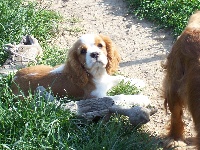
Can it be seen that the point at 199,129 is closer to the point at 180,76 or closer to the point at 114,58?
the point at 180,76

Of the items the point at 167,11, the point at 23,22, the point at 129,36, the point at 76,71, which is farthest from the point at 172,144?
the point at 23,22

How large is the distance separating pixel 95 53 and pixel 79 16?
2759 mm

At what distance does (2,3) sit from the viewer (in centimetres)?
705

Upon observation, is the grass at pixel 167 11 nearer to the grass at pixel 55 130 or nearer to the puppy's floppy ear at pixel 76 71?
the puppy's floppy ear at pixel 76 71

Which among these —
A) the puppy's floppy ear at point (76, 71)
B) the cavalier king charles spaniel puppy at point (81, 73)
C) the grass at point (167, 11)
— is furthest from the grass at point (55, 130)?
the grass at point (167, 11)

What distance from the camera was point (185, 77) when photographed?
4.34 meters

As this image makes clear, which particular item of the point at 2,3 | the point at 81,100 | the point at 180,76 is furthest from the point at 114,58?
the point at 2,3

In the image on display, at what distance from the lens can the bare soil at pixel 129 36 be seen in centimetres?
594

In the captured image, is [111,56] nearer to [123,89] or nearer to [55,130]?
[123,89]

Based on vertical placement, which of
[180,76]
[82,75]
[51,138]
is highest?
[180,76]

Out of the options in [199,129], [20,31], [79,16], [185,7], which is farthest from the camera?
[79,16]

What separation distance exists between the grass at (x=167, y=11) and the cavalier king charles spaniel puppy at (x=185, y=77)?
2.19 m

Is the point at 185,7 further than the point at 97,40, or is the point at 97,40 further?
the point at 185,7

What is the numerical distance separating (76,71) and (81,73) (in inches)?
2.6
